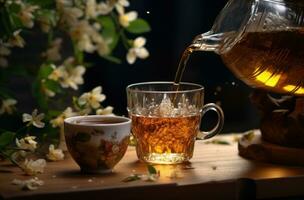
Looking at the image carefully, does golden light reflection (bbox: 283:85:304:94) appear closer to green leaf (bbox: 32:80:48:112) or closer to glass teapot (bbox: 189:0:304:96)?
glass teapot (bbox: 189:0:304:96)

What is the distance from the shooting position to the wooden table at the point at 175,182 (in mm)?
1117

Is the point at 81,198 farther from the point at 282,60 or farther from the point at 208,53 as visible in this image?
the point at 208,53

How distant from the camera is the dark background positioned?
5.71ft

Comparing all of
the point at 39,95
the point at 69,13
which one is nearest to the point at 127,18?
the point at 69,13

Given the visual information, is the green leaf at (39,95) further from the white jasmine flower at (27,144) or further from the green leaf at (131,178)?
the green leaf at (131,178)

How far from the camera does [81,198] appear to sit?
1.11 meters

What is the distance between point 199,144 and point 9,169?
40 cm

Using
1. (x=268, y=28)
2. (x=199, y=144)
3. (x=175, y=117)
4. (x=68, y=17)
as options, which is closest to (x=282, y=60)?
(x=268, y=28)

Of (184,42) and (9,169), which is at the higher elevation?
(184,42)

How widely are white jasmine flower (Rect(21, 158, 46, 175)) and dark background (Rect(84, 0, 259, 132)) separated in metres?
0.53

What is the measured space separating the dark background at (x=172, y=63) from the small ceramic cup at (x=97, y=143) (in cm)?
52

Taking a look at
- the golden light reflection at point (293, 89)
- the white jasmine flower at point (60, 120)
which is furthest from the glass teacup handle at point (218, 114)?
the white jasmine flower at point (60, 120)

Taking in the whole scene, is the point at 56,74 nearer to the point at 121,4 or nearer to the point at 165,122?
the point at 121,4

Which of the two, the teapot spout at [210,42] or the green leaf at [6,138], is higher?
the teapot spout at [210,42]
